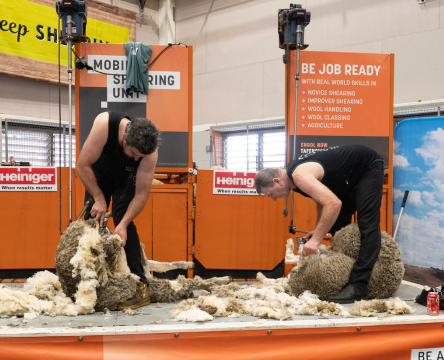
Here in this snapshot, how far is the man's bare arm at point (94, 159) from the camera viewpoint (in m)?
2.63

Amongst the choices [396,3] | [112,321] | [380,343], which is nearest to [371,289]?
[380,343]

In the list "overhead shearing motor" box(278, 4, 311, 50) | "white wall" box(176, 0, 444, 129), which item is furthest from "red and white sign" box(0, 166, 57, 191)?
"white wall" box(176, 0, 444, 129)

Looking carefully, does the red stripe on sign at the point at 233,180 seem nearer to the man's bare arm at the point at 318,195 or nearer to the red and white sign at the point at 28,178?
the man's bare arm at the point at 318,195

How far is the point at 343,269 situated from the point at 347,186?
0.63 meters

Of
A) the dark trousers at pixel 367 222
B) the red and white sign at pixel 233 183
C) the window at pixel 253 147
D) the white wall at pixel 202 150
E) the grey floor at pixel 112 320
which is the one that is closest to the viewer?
the grey floor at pixel 112 320

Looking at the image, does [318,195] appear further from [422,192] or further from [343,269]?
[422,192]

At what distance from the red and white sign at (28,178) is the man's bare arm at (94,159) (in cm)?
140

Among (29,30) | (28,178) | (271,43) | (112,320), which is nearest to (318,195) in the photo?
(112,320)

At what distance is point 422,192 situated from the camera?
4.33 meters

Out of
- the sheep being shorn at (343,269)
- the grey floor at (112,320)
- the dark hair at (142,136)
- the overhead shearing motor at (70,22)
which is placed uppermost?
the overhead shearing motor at (70,22)

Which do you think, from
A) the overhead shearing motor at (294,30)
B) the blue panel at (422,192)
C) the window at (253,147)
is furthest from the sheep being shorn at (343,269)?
the window at (253,147)

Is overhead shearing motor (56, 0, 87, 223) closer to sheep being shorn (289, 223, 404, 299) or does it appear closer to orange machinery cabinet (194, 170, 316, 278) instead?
orange machinery cabinet (194, 170, 316, 278)

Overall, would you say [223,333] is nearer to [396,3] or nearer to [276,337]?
[276,337]

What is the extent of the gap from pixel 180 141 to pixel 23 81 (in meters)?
5.28
